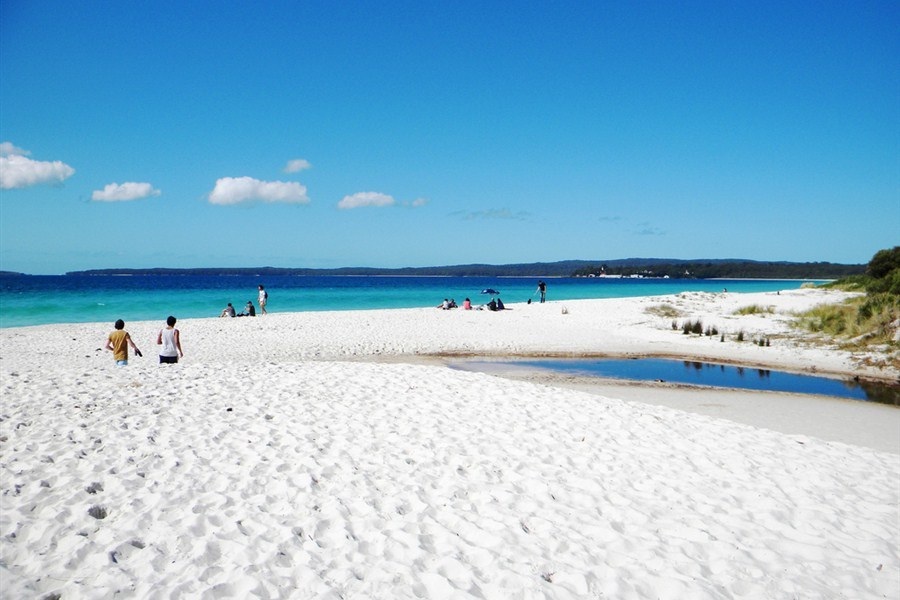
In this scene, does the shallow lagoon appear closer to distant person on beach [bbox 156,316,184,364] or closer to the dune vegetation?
the dune vegetation

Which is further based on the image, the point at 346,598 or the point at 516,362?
the point at 516,362

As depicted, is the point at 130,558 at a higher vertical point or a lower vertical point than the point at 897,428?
higher

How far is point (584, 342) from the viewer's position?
21.5m

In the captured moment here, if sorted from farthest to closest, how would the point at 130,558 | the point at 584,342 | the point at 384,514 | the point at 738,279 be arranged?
the point at 738,279 < the point at 584,342 < the point at 384,514 < the point at 130,558

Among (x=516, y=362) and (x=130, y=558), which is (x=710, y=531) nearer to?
A: (x=130, y=558)

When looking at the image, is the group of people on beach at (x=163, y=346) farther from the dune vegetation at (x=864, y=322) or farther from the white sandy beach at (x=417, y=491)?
the dune vegetation at (x=864, y=322)

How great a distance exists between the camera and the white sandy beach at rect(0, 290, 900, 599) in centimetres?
425

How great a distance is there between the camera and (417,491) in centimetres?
568

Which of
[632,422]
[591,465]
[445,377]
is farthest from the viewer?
[445,377]

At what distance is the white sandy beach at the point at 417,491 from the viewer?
4250 mm

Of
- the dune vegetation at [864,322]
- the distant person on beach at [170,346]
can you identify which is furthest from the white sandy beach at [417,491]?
the dune vegetation at [864,322]

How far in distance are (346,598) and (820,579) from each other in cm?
391

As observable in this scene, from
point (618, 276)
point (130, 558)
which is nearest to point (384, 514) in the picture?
point (130, 558)

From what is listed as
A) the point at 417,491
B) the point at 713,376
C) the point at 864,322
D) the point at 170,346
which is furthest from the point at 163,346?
→ the point at 864,322
